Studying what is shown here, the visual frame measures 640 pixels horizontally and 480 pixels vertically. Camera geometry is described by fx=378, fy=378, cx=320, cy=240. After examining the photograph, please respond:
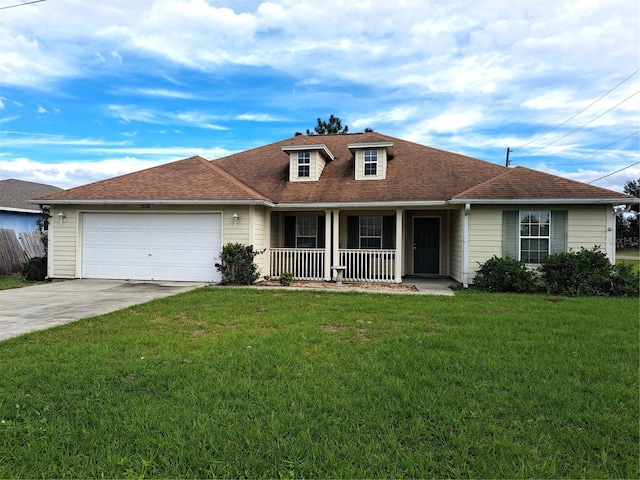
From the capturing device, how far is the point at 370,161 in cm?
1409

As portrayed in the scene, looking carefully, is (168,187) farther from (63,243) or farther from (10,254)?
(10,254)

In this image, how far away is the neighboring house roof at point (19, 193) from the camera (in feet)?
59.9

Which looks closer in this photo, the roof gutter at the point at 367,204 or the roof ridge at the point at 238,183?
the roof gutter at the point at 367,204

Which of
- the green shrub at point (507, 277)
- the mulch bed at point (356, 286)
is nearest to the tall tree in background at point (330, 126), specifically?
the mulch bed at point (356, 286)

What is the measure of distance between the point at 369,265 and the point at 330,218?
2.11 m

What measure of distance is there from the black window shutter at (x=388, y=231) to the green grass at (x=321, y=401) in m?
7.59

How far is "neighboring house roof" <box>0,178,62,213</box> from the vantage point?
59.9 ft

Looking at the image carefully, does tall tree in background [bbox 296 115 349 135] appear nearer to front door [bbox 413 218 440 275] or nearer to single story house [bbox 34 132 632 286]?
single story house [bbox 34 132 632 286]

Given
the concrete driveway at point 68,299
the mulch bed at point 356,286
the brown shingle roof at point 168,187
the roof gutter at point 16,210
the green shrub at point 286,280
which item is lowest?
the mulch bed at point 356,286

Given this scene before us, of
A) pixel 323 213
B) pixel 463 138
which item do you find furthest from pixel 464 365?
pixel 463 138

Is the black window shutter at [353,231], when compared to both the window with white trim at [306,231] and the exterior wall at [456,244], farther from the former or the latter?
the exterior wall at [456,244]

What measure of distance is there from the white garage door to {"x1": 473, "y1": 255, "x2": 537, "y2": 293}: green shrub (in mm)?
8144

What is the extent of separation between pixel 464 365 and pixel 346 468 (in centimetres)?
239

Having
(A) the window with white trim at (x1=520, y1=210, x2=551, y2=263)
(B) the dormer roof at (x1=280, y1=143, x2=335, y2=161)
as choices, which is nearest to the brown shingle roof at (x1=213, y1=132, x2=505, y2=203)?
(B) the dormer roof at (x1=280, y1=143, x2=335, y2=161)
